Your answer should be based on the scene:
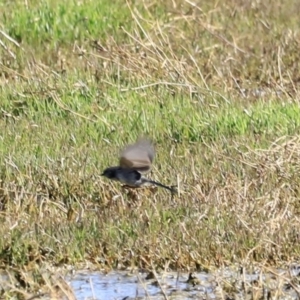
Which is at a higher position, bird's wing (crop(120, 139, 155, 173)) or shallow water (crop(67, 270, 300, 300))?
bird's wing (crop(120, 139, 155, 173))

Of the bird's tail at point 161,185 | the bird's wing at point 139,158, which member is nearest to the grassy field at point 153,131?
the bird's tail at point 161,185

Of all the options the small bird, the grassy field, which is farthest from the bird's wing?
the grassy field

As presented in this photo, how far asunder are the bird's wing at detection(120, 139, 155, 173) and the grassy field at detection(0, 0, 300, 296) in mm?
204

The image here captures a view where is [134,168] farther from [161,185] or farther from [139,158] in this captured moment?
[161,185]

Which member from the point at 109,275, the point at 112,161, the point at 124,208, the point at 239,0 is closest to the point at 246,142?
the point at 112,161

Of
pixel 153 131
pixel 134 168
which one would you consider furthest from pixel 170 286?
pixel 153 131

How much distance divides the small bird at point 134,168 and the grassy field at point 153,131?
136 mm

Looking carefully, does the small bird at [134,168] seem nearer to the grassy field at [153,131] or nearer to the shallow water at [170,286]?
the grassy field at [153,131]

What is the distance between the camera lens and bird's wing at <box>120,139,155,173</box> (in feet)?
22.1

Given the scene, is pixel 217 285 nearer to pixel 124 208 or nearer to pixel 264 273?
pixel 264 273

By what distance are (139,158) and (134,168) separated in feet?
0.28

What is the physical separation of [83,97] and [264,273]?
3.21 m

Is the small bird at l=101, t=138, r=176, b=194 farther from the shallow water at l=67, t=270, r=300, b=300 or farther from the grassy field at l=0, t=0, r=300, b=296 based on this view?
the shallow water at l=67, t=270, r=300, b=300

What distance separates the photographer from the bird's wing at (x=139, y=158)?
6750mm
